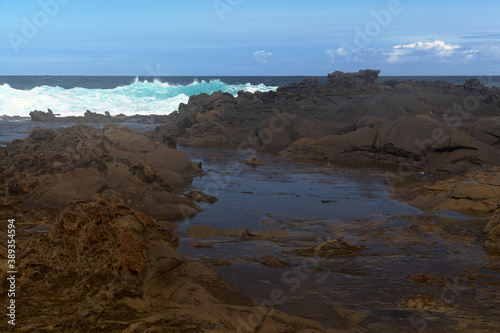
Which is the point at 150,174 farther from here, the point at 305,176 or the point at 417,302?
the point at 417,302

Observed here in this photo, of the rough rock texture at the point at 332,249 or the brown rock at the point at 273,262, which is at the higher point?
the brown rock at the point at 273,262

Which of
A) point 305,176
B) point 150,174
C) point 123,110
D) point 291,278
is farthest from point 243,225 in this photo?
point 123,110

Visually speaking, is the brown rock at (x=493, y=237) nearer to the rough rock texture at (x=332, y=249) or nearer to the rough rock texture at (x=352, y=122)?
the rough rock texture at (x=332, y=249)

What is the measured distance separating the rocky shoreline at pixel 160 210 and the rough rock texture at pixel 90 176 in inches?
1.1

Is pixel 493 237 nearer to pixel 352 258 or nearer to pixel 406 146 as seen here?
pixel 352 258

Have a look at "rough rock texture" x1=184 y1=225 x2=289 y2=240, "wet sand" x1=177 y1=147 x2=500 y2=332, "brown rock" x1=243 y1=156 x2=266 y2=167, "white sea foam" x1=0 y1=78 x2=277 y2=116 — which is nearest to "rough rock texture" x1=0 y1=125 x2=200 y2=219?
"wet sand" x1=177 y1=147 x2=500 y2=332

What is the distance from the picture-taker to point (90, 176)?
8.53 metres

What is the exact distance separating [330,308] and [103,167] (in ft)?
20.4

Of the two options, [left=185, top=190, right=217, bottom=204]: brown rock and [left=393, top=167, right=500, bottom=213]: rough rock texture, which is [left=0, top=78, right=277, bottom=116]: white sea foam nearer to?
[left=185, top=190, right=217, bottom=204]: brown rock

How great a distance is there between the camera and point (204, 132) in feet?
68.5

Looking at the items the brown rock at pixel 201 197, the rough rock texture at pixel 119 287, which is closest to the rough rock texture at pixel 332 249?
the rough rock texture at pixel 119 287

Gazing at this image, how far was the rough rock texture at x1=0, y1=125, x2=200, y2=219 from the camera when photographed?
26.3ft

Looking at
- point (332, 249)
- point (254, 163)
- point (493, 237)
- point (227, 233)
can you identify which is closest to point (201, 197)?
point (227, 233)

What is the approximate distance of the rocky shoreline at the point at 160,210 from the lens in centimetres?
358
